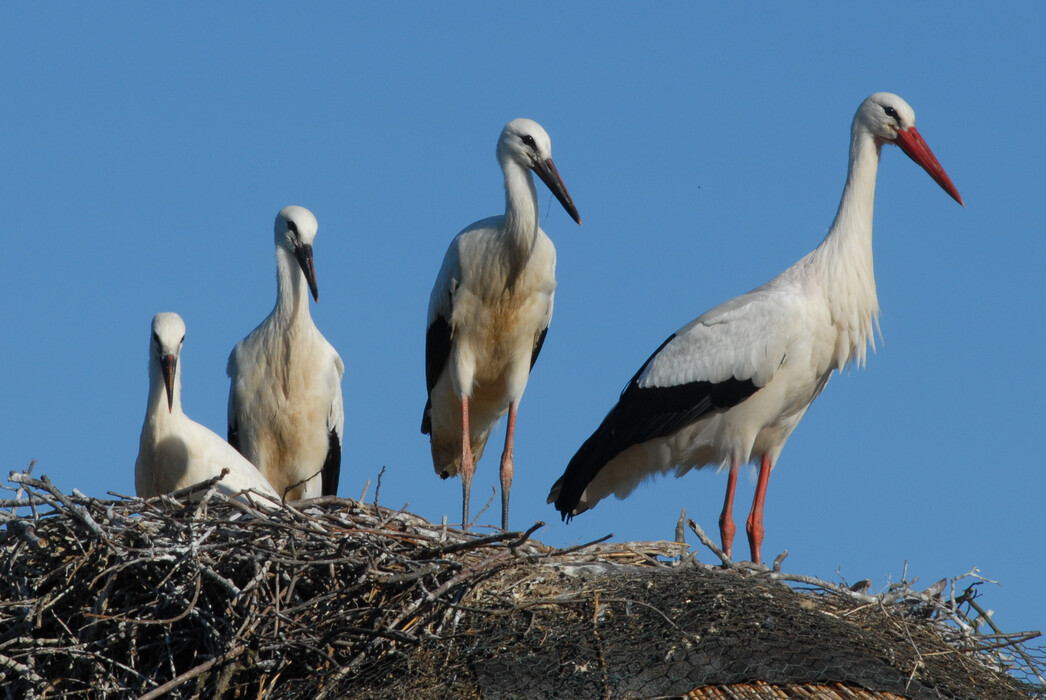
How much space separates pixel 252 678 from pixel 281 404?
9.81ft

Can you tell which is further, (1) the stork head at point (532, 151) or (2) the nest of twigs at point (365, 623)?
(1) the stork head at point (532, 151)

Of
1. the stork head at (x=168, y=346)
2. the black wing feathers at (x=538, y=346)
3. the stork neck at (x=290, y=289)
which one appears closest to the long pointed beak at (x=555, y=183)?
the black wing feathers at (x=538, y=346)

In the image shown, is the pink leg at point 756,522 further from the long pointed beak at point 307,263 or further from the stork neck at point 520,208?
the long pointed beak at point 307,263

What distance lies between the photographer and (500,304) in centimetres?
839

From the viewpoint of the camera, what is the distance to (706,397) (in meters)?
7.89

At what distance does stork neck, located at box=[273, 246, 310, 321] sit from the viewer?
834 cm

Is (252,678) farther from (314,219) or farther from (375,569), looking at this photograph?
(314,219)

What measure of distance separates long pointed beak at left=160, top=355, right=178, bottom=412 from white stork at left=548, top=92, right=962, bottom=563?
6.78 feet

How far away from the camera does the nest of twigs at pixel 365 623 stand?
5.31m

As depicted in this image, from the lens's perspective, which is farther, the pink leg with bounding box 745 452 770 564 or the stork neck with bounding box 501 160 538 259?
the stork neck with bounding box 501 160 538 259

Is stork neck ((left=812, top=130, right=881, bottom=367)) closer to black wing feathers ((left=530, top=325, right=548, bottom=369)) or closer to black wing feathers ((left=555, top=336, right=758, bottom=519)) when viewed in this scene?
black wing feathers ((left=555, top=336, right=758, bottom=519))

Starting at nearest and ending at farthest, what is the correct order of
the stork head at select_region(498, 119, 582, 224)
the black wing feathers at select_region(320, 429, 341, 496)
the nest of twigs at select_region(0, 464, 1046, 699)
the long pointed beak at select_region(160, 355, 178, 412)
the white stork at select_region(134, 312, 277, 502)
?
the nest of twigs at select_region(0, 464, 1046, 699), the white stork at select_region(134, 312, 277, 502), the long pointed beak at select_region(160, 355, 178, 412), the stork head at select_region(498, 119, 582, 224), the black wing feathers at select_region(320, 429, 341, 496)

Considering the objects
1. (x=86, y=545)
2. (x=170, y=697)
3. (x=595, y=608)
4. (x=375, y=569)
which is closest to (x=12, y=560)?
(x=86, y=545)

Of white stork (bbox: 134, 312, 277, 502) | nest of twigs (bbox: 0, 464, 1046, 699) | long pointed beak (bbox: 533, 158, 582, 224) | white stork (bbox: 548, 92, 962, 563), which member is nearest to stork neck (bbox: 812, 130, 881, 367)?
white stork (bbox: 548, 92, 962, 563)
